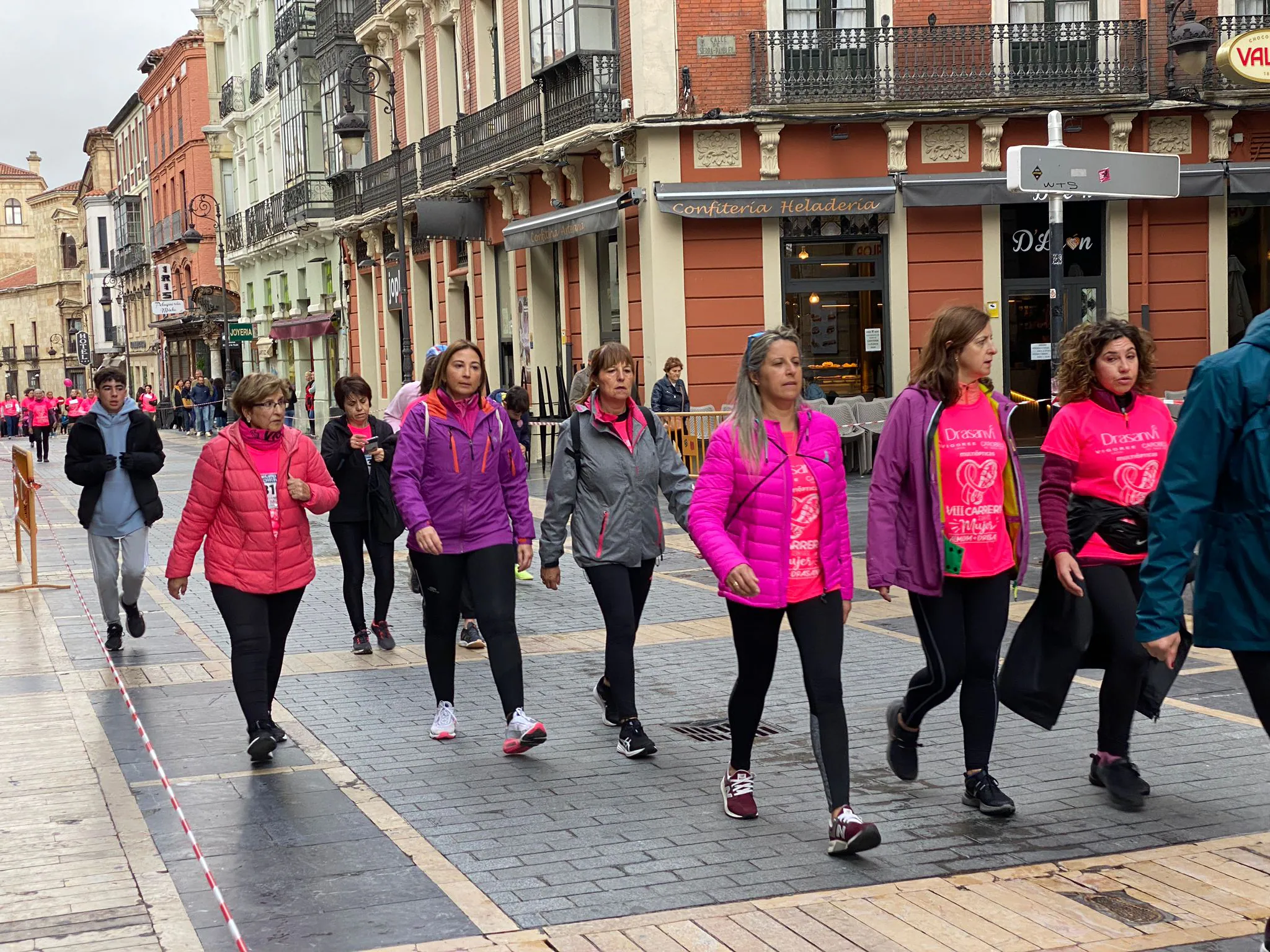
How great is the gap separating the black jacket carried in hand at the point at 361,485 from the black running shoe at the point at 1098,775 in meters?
5.07

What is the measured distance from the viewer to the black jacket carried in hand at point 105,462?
33.6 feet

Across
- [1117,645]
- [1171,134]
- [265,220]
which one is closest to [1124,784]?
[1117,645]

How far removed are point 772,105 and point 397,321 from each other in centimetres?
1772

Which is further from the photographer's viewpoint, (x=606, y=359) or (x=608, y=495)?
(x=608, y=495)

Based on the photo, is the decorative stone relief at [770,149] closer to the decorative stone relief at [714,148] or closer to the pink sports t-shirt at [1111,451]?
the decorative stone relief at [714,148]

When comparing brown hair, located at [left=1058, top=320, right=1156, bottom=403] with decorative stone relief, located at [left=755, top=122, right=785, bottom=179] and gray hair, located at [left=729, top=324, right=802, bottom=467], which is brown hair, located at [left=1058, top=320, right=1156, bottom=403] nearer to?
gray hair, located at [left=729, top=324, right=802, bottom=467]

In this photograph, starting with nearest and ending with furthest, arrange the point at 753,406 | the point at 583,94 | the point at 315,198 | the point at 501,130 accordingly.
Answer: the point at 753,406
the point at 583,94
the point at 501,130
the point at 315,198

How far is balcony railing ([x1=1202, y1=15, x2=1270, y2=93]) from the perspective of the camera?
2305 cm

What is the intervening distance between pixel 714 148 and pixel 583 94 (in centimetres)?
249

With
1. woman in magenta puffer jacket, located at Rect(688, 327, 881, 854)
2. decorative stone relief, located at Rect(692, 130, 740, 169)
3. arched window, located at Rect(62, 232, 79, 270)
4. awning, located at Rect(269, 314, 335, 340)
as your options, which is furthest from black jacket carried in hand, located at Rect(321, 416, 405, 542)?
arched window, located at Rect(62, 232, 79, 270)

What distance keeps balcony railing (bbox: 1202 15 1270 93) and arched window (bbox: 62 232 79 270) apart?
9916cm

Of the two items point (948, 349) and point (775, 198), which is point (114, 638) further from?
point (775, 198)

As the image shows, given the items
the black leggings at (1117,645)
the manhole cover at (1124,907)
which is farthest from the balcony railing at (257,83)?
the manhole cover at (1124,907)

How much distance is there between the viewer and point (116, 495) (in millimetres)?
10391
